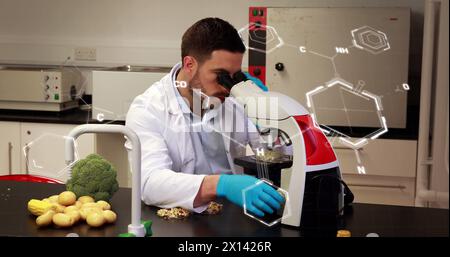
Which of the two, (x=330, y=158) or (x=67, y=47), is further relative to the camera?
(x=67, y=47)

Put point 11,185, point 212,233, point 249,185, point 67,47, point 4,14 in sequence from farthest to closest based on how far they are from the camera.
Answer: point 67,47 < point 4,14 < point 11,185 < point 249,185 < point 212,233

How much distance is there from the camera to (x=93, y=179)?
94 centimetres

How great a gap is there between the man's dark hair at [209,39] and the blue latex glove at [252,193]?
0.68ft

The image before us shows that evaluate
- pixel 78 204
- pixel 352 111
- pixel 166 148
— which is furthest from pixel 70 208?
pixel 352 111

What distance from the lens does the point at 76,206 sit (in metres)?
0.91

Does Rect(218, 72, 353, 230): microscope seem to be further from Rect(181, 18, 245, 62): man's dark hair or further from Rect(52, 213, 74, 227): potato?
Rect(52, 213, 74, 227): potato

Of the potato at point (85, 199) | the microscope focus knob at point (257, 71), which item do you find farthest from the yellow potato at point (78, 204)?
the microscope focus knob at point (257, 71)

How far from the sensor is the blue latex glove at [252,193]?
2.84ft

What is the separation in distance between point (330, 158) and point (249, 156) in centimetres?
14

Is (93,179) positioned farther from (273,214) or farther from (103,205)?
(273,214)

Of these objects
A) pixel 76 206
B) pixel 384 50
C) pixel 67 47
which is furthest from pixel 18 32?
pixel 384 50

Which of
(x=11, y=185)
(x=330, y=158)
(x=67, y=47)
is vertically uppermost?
(x=67, y=47)

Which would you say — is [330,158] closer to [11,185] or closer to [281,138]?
[281,138]

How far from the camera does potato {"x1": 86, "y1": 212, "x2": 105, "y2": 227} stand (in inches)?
33.7
